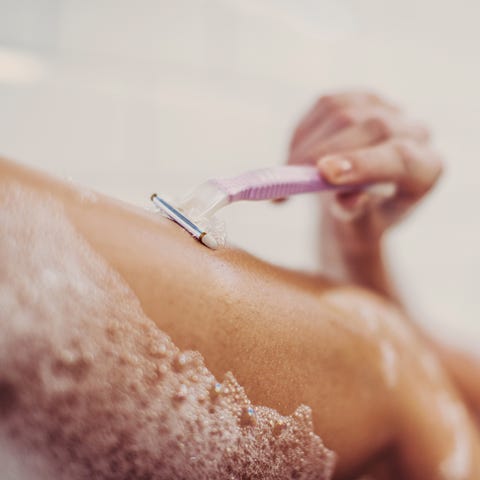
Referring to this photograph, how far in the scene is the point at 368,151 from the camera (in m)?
0.60

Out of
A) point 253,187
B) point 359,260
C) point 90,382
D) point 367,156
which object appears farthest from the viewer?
point 359,260

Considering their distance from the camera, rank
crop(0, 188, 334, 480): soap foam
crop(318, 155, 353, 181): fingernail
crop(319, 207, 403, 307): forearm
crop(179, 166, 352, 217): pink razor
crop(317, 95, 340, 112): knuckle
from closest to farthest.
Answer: crop(0, 188, 334, 480): soap foam → crop(179, 166, 352, 217): pink razor → crop(318, 155, 353, 181): fingernail → crop(317, 95, 340, 112): knuckle → crop(319, 207, 403, 307): forearm

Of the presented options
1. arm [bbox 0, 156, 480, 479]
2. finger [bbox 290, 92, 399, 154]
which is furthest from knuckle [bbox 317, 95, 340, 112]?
arm [bbox 0, 156, 480, 479]

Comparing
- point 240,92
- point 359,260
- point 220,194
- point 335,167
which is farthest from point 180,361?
point 240,92

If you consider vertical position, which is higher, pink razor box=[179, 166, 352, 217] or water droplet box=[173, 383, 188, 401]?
pink razor box=[179, 166, 352, 217]

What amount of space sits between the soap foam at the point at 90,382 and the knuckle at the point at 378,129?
1.25 ft

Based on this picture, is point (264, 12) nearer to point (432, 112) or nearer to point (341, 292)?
point (432, 112)

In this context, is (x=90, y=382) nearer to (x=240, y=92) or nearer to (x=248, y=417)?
(x=248, y=417)

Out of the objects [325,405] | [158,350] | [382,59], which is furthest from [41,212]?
[382,59]

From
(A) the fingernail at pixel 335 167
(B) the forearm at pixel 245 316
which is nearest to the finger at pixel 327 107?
(A) the fingernail at pixel 335 167

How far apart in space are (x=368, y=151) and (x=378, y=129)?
0.21 ft

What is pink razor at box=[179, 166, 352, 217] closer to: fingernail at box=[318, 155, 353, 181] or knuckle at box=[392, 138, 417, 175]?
fingernail at box=[318, 155, 353, 181]

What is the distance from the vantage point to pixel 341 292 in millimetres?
572

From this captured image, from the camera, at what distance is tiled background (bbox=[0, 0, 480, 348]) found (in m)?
0.92
